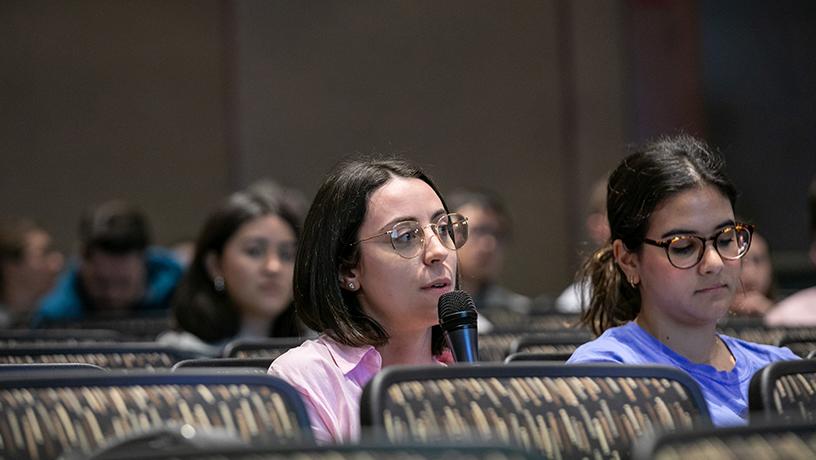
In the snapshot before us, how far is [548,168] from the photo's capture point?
810cm

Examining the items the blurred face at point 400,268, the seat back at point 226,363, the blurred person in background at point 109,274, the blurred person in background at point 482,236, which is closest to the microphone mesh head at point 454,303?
the blurred face at point 400,268

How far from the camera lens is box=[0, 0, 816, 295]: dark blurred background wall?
7773 millimetres

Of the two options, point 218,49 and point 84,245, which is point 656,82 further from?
point 84,245

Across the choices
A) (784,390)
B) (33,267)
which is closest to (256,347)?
(784,390)

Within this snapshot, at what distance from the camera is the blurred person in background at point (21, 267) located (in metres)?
6.18

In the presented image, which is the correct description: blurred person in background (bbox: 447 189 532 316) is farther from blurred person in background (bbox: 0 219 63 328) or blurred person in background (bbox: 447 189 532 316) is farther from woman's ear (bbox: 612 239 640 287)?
woman's ear (bbox: 612 239 640 287)

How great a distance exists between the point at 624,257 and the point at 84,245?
12.1ft

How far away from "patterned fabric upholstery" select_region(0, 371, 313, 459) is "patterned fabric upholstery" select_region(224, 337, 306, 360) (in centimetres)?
114

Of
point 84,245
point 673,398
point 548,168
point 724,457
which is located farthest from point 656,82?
point 724,457

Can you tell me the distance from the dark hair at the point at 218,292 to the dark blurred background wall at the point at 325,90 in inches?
151

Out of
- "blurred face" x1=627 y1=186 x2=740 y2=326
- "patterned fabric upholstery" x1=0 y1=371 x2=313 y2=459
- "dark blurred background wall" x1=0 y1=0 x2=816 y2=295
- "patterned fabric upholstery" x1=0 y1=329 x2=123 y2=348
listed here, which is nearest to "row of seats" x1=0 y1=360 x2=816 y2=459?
"patterned fabric upholstery" x1=0 y1=371 x2=313 y2=459

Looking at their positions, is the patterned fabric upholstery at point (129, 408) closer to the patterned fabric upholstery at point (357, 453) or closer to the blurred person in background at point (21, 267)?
the patterned fabric upholstery at point (357, 453)

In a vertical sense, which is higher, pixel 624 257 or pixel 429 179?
pixel 429 179

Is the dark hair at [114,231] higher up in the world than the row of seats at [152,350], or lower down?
higher up
